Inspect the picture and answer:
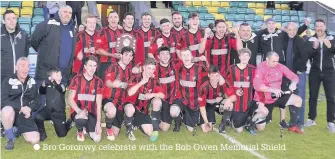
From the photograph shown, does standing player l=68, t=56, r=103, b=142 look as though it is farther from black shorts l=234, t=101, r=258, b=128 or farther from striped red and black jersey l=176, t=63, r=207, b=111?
black shorts l=234, t=101, r=258, b=128

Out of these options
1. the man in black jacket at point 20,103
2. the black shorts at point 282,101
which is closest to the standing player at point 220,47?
the black shorts at point 282,101

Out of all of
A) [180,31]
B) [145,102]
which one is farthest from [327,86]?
[145,102]

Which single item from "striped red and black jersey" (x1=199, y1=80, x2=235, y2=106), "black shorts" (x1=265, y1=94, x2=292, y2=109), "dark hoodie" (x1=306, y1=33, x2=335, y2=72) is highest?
"dark hoodie" (x1=306, y1=33, x2=335, y2=72)

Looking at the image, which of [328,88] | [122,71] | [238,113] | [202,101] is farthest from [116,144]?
[328,88]

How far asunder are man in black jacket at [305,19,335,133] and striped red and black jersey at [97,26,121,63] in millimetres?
3136

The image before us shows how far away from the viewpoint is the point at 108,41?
6.84 metres

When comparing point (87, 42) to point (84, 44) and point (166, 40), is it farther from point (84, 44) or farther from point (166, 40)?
point (166, 40)

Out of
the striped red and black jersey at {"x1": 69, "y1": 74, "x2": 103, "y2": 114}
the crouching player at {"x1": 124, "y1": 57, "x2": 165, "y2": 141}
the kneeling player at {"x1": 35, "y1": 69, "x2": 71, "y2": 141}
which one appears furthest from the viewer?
the crouching player at {"x1": 124, "y1": 57, "x2": 165, "y2": 141}

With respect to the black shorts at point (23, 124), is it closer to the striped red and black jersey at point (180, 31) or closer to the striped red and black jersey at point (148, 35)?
the striped red and black jersey at point (148, 35)

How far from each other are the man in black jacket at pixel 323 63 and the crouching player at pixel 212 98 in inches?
57.3

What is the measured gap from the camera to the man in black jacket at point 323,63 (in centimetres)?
646

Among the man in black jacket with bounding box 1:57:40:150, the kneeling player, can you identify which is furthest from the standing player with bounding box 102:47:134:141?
the man in black jacket with bounding box 1:57:40:150

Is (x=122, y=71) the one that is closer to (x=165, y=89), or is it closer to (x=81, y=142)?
(x=165, y=89)

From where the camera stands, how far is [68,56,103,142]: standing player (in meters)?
5.72
